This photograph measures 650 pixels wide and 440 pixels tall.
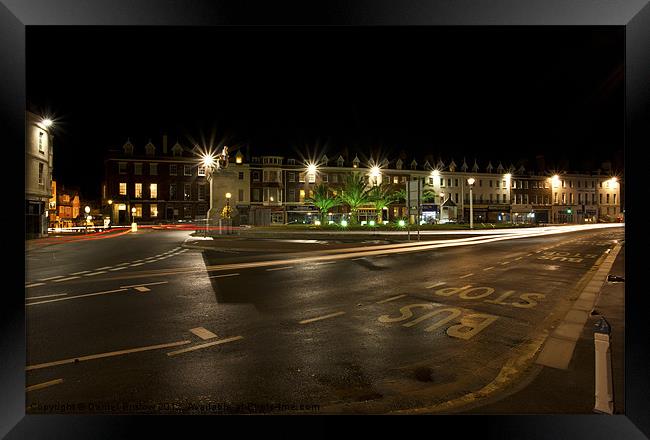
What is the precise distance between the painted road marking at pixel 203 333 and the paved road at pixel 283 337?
0.05 meters

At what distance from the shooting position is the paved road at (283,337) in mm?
4305

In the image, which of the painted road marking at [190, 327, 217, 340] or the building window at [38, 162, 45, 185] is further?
the building window at [38, 162, 45, 185]

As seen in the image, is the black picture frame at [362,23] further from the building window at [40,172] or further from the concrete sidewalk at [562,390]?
the building window at [40,172]

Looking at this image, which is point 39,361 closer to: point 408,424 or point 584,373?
point 408,424

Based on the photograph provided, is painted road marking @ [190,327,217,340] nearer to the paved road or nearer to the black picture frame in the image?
the paved road

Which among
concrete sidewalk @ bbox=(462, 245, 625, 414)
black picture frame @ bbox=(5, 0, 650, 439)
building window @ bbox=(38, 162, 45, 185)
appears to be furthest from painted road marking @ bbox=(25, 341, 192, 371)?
building window @ bbox=(38, 162, 45, 185)

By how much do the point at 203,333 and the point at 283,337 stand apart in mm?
1496

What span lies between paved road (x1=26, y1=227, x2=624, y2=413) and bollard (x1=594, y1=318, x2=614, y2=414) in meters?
0.99

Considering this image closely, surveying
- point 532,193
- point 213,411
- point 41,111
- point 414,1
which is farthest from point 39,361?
point 532,193

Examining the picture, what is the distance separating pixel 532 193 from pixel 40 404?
90.9 meters

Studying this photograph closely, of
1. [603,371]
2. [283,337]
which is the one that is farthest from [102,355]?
[603,371]

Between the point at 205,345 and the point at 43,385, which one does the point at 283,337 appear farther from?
the point at 43,385

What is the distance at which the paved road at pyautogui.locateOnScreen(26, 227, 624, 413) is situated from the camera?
4.30 metres

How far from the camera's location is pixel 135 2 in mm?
3711
